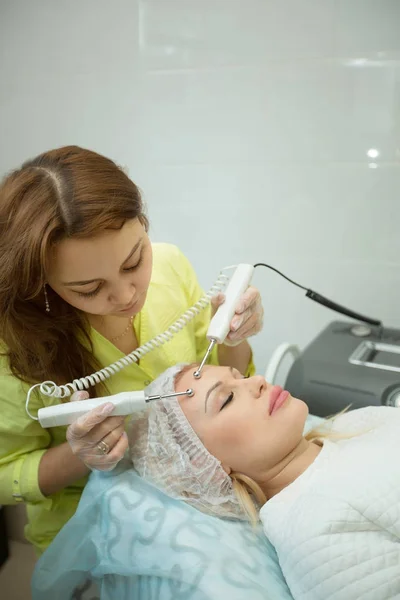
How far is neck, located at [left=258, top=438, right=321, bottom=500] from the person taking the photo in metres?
1.09

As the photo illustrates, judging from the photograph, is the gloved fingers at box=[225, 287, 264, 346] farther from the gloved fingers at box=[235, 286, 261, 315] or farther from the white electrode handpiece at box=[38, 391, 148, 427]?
the white electrode handpiece at box=[38, 391, 148, 427]

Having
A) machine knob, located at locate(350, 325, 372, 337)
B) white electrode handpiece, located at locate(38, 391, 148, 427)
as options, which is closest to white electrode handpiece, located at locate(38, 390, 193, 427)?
white electrode handpiece, located at locate(38, 391, 148, 427)

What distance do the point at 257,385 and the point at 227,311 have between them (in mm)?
174

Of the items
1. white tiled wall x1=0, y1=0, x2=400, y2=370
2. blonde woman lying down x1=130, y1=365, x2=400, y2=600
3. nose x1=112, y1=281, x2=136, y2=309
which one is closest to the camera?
blonde woman lying down x1=130, y1=365, x2=400, y2=600

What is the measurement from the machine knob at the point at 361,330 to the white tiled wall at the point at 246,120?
0.08 meters

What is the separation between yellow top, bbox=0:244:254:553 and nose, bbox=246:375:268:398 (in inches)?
9.2

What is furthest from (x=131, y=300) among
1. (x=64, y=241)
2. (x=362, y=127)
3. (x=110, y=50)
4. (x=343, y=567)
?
(x=110, y=50)

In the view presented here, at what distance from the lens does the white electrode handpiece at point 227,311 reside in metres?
1.07

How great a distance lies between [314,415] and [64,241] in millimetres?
799

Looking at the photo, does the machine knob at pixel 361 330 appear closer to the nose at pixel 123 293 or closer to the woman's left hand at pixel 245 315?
the woman's left hand at pixel 245 315

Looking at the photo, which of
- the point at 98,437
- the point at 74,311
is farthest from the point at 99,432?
the point at 74,311

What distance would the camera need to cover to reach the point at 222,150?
1.68m

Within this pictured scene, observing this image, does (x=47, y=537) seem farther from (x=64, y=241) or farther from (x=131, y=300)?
(x=64, y=241)

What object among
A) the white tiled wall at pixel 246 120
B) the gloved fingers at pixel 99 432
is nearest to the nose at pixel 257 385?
the gloved fingers at pixel 99 432
